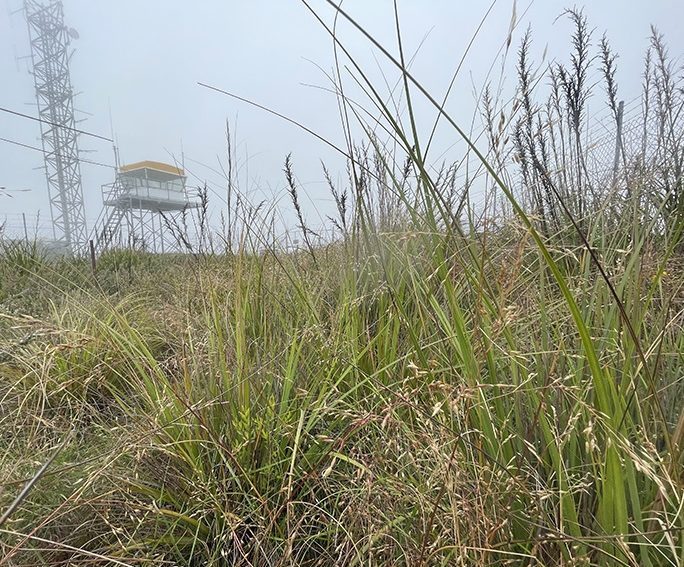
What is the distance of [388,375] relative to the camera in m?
0.94

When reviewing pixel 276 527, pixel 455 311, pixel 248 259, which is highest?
pixel 248 259

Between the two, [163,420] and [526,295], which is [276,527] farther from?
[526,295]

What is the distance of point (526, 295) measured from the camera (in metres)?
0.97

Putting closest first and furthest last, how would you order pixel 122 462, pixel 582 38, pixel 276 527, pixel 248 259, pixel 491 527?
1. pixel 491 527
2. pixel 276 527
3. pixel 122 462
4. pixel 582 38
5. pixel 248 259

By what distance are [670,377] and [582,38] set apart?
1266 millimetres

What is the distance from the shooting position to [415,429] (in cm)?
82

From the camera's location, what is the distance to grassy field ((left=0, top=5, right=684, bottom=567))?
1.80 ft

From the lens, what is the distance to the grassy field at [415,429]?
1.80 feet

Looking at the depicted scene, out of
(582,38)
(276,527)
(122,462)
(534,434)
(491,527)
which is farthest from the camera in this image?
(582,38)

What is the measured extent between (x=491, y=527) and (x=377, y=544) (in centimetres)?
24

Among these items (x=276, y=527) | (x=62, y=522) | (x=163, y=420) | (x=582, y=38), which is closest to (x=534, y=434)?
(x=276, y=527)

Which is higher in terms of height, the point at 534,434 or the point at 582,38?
the point at 582,38

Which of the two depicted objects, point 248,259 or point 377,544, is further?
Answer: point 248,259

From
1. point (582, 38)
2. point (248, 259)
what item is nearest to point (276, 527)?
point (248, 259)
